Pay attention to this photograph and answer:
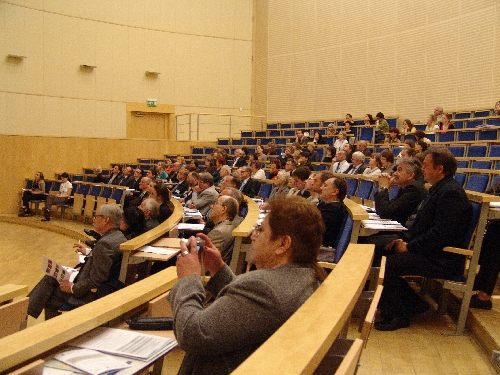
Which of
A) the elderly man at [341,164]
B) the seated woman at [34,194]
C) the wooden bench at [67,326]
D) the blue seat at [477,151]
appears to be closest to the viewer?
the wooden bench at [67,326]

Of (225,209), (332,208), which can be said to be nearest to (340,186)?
(332,208)

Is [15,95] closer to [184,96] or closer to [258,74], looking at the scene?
[184,96]

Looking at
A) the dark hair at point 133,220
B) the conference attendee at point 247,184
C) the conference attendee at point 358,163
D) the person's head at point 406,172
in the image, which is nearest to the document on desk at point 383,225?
the person's head at point 406,172

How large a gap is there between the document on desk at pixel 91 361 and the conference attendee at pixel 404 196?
2.63m

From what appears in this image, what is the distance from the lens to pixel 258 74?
14469mm

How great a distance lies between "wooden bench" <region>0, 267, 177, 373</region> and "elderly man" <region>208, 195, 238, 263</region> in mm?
1620

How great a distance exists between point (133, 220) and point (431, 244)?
2246 mm

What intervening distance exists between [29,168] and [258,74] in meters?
6.37

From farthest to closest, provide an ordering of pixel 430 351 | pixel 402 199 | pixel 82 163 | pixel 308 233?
pixel 82 163
pixel 402 199
pixel 430 351
pixel 308 233

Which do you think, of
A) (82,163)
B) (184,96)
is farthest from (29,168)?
(184,96)

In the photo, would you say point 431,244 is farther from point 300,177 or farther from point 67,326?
point 67,326

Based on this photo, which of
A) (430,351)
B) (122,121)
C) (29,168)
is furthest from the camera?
(122,121)

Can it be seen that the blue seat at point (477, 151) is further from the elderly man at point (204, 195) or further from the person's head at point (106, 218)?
the person's head at point (106, 218)

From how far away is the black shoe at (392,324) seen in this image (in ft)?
10.5
